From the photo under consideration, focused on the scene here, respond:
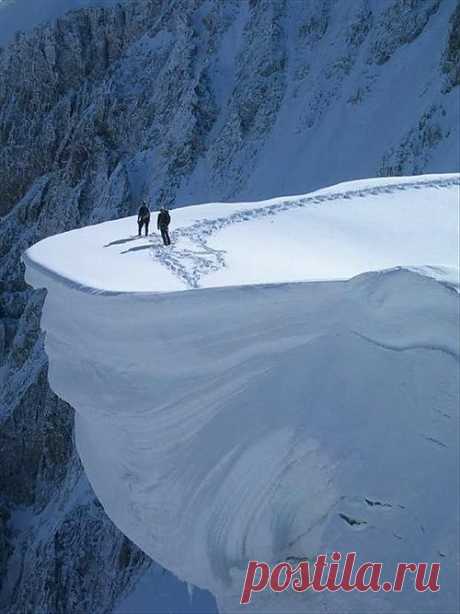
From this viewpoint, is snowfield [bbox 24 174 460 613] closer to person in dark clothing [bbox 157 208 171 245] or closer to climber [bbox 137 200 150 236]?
person in dark clothing [bbox 157 208 171 245]

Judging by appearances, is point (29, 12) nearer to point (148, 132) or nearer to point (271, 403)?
point (148, 132)

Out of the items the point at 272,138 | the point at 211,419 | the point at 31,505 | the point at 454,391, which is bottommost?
the point at 31,505

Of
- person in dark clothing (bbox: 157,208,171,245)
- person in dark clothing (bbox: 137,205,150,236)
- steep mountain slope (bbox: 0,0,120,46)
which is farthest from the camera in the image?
steep mountain slope (bbox: 0,0,120,46)

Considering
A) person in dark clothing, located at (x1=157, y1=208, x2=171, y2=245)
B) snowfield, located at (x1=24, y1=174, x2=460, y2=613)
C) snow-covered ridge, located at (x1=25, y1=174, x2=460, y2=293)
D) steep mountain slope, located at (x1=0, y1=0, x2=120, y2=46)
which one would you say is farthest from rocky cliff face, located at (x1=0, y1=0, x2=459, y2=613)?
snowfield, located at (x1=24, y1=174, x2=460, y2=613)

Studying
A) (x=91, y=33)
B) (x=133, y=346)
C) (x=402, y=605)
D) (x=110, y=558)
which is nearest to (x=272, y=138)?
(x=91, y=33)

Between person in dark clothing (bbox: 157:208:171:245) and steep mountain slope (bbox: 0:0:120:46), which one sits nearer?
person in dark clothing (bbox: 157:208:171:245)

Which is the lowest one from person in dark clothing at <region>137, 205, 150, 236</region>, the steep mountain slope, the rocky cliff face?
the rocky cliff face

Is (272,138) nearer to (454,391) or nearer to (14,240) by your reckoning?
(14,240)

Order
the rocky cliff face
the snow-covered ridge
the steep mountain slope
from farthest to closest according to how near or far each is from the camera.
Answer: the steep mountain slope, the rocky cliff face, the snow-covered ridge

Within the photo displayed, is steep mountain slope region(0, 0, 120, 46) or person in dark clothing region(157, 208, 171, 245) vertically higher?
person in dark clothing region(157, 208, 171, 245)
